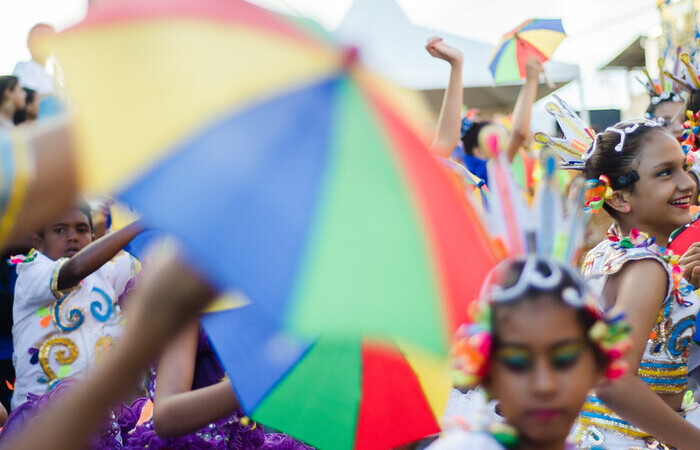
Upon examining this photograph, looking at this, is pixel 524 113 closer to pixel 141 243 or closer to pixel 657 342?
pixel 657 342

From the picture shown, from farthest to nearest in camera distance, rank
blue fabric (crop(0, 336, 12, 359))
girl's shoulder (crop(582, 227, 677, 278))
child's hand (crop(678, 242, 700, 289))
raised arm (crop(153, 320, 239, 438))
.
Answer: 1. blue fabric (crop(0, 336, 12, 359))
2. child's hand (crop(678, 242, 700, 289))
3. girl's shoulder (crop(582, 227, 677, 278))
4. raised arm (crop(153, 320, 239, 438))

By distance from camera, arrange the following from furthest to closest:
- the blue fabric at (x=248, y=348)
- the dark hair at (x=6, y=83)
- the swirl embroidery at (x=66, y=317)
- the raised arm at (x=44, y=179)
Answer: the dark hair at (x=6, y=83) < the swirl embroidery at (x=66, y=317) < the blue fabric at (x=248, y=348) < the raised arm at (x=44, y=179)

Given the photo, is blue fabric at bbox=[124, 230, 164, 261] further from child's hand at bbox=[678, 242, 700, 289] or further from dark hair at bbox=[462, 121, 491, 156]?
dark hair at bbox=[462, 121, 491, 156]

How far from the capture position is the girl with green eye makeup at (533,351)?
151cm

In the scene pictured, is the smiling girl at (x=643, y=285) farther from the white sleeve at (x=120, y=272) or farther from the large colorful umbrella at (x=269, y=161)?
the white sleeve at (x=120, y=272)

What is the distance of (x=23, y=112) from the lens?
4.34 m

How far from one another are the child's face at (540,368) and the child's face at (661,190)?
1.35m

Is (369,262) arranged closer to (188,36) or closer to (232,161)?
(232,161)

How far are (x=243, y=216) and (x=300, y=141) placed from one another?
175mm

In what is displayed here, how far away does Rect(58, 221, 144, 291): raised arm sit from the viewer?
8.71 ft

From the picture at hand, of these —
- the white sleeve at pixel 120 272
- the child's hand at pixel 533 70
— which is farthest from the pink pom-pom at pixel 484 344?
the child's hand at pixel 533 70

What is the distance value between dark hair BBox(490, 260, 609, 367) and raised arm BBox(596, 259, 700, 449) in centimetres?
59

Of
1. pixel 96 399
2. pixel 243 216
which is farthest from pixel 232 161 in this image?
pixel 96 399

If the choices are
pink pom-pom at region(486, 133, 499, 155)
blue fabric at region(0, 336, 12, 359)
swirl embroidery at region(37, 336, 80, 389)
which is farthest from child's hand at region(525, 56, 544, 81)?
blue fabric at region(0, 336, 12, 359)
